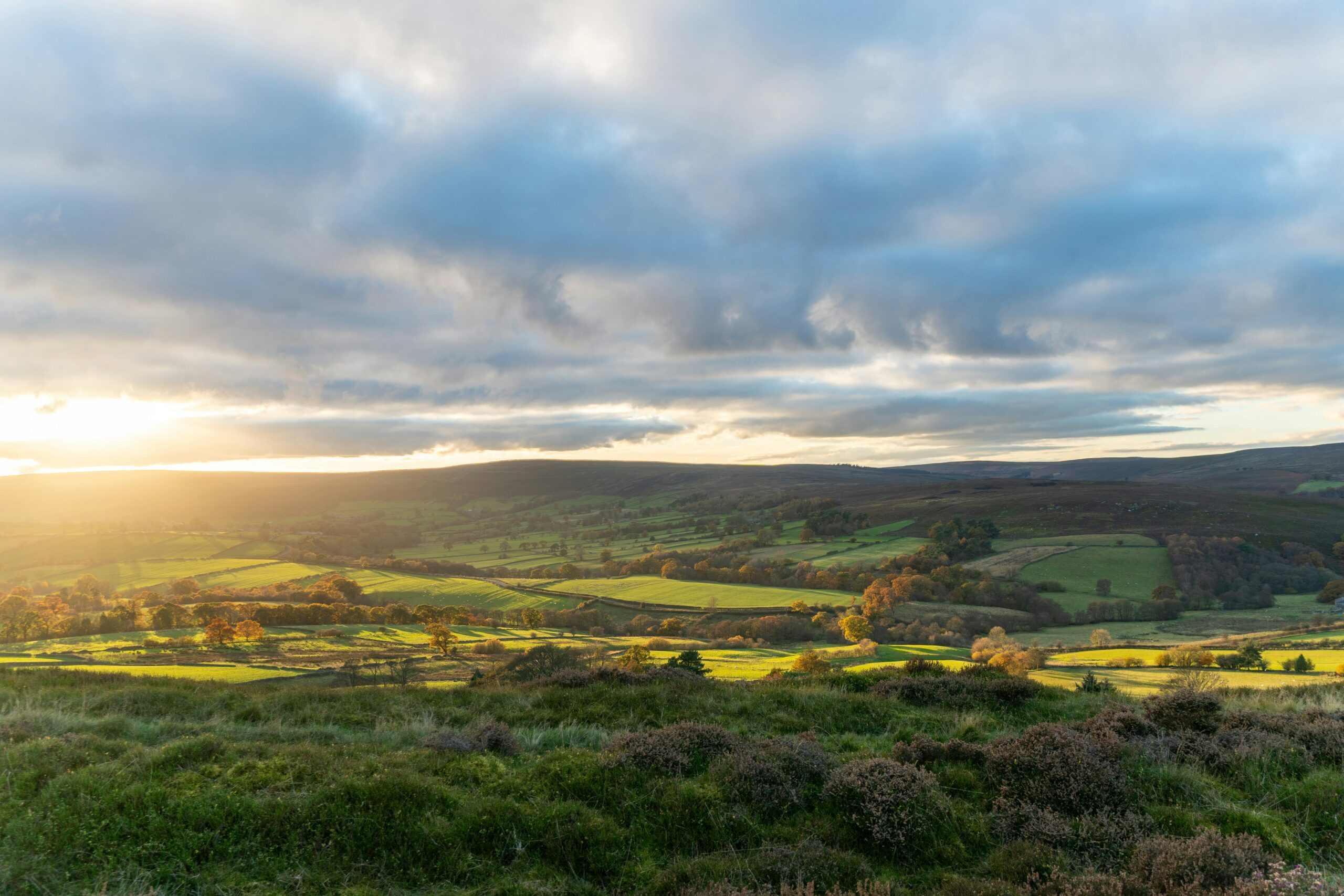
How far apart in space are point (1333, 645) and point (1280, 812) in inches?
2172

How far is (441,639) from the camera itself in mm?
50438

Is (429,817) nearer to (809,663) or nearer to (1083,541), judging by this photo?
(809,663)

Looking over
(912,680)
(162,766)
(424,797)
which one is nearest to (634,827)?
(424,797)

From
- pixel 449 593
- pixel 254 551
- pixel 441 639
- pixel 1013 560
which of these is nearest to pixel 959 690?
pixel 441 639

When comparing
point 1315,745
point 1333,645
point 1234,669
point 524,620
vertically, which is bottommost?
point 524,620

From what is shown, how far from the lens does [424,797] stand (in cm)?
808

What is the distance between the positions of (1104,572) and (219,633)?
11728 cm

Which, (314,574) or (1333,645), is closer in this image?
(1333,645)

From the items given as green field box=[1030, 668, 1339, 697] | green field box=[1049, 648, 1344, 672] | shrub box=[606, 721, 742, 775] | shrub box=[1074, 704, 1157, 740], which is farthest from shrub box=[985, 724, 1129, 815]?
green field box=[1049, 648, 1344, 672]

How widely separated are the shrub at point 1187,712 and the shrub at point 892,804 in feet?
19.2

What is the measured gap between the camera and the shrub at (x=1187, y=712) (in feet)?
36.5

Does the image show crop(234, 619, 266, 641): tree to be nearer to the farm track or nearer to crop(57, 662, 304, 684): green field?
crop(57, 662, 304, 684): green field

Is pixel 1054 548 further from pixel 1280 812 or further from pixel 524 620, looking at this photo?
pixel 1280 812

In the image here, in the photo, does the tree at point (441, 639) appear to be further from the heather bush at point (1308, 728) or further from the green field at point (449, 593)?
the heather bush at point (1308, 728)
